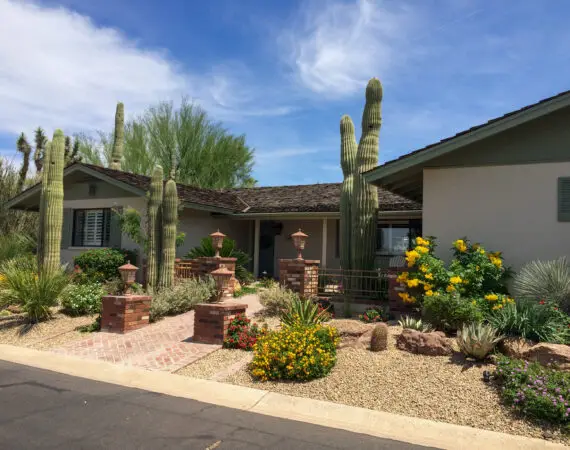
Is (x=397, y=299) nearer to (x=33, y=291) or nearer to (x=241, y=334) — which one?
(x=241, y=334)

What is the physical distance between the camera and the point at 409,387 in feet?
18.3

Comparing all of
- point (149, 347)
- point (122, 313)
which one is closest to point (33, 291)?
point (122, 313)

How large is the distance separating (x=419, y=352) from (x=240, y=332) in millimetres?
2988

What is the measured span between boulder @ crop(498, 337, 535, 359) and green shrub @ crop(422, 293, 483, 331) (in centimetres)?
96

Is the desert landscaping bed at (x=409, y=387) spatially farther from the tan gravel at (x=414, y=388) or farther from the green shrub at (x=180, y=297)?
the green shrub at (x=180, y=297)

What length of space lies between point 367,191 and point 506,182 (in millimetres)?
3099

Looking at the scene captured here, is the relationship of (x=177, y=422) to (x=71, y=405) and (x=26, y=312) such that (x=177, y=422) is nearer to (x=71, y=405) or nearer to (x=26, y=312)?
(x=71, y=405)

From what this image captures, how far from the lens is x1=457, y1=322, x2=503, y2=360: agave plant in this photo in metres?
6.02

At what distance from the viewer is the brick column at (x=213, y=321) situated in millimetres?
8008

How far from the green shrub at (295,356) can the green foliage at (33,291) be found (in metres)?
5.65

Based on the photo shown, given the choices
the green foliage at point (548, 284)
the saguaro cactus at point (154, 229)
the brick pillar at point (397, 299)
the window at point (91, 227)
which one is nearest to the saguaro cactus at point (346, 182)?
the brick pillar at point (397, 299)

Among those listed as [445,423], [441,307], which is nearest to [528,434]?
[445,423]

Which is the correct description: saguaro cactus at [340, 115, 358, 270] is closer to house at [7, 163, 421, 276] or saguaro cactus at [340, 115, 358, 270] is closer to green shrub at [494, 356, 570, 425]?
house at [7, 163, 421, 276]

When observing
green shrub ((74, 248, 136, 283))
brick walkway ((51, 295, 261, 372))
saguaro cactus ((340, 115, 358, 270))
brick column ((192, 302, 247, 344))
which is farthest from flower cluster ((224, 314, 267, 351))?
green shrub ((74, 248, 136, 283))
